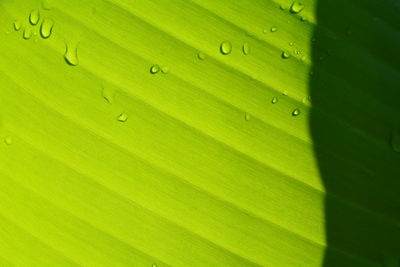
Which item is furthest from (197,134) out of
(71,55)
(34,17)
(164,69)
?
(34,17)

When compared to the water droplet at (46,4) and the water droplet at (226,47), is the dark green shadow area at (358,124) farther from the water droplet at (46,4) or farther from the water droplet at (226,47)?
the water droplet at (46,4)

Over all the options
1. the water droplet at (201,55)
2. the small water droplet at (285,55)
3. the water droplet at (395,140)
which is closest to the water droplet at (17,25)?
the water droplet at (201,55)

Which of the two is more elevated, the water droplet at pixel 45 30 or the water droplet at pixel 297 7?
the water droplet at pixel 297 7

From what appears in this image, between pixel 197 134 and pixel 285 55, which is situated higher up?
pixel 285 55

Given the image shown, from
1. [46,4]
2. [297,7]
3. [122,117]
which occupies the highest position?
[297,7]

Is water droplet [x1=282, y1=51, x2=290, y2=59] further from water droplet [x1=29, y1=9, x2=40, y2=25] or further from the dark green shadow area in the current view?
water droplet [x1=29, y1=9, x2=40, y2=25]

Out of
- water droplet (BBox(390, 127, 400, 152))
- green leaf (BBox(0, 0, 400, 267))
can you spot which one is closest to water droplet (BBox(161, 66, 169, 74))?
green leaf (BBox(0, 0, 400, 267))

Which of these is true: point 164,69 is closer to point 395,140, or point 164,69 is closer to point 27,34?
point 27,34
